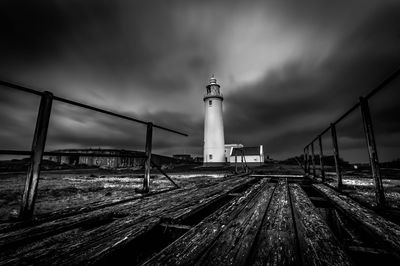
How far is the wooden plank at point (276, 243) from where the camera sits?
3.12ft

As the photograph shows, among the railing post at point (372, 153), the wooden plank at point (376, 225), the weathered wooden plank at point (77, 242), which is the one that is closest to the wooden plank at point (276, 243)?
the wooden plank at point (376, 225)

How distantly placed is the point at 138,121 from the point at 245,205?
2.15 metres

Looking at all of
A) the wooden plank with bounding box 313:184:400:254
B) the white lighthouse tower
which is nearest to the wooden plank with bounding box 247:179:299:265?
the wooden plank with bounding box 313:184:400:254

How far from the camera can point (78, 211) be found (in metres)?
1.92

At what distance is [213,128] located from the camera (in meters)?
25.7

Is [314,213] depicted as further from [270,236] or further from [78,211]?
[78,211]

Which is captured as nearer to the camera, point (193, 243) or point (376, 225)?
point (193, 243)

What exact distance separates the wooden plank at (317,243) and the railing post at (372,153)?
0.93 m

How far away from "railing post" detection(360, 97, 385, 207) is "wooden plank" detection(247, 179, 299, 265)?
3.88ft

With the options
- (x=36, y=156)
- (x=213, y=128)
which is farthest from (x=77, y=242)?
(x=213, y=128)

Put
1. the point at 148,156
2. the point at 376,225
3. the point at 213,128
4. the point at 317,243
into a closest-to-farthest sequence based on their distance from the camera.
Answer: the point at 317,243
the point at 376,225
the point at 148,156
the point at 213,128

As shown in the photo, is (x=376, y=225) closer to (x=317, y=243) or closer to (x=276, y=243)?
(x=317, y=243)

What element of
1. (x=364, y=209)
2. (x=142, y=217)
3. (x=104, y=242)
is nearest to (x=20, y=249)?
(x=104, y=242)

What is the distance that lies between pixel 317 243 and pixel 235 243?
20.7 inches
